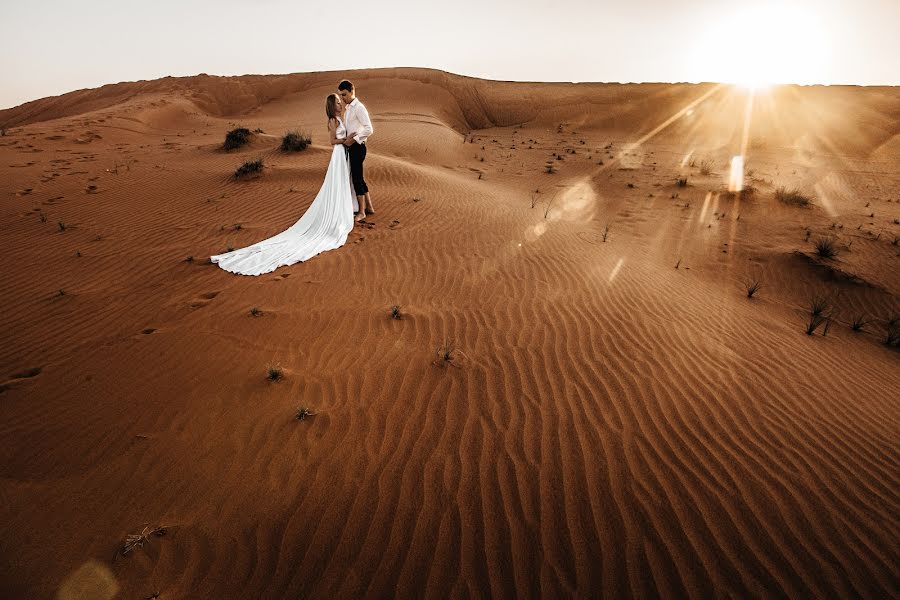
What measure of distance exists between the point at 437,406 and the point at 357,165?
547 cm

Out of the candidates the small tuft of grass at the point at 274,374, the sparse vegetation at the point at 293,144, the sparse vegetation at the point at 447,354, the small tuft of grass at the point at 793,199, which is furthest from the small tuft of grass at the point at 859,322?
the sparse vegetation at the point at 293,144

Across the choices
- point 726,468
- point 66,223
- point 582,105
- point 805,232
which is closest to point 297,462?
point 726,468

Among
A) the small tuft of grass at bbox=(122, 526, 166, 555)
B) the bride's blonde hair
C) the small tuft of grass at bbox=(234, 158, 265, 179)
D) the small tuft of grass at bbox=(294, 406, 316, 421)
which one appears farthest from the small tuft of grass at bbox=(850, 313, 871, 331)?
the small tuft of grass at bbox=(234, 158, 265, 179)

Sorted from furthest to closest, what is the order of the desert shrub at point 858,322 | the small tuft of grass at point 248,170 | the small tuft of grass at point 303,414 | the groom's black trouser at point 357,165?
1. the small tuft of grass at point 248,170
2. the groom's black trouser at point 357,165
3. the desert shrub at point 858,322
4. the small tuft of grass at point 303,414

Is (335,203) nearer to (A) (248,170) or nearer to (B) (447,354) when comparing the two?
(B) (447,354)

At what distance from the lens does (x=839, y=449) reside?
2.95 meters

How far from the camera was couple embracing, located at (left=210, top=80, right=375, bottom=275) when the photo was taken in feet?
19.3

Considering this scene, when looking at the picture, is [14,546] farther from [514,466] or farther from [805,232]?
[805,232]

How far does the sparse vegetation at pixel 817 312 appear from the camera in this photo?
16.5 ft

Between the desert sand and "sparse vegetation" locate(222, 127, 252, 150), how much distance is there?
A: 189 inches

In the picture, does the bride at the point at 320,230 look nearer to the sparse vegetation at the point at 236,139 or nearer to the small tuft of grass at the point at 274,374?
the small tuft of grass at the point at 274,374

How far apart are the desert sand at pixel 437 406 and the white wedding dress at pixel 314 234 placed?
29cm

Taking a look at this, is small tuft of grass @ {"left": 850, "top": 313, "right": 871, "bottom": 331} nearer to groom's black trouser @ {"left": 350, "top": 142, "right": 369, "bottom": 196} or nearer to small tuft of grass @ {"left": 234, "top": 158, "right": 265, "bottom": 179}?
groom's black trouser @ {"left": 350, "top": 142, "right": 369, "bottom": 196}

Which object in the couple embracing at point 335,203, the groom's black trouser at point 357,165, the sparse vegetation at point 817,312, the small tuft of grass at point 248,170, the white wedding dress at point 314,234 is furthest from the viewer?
the small tuft of grass at point 248,170
